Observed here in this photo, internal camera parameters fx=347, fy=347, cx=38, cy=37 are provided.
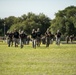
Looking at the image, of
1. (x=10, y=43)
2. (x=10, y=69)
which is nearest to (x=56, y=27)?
(x=10, y=43)

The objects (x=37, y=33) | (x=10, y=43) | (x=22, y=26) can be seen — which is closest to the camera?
(x=37, y=33)

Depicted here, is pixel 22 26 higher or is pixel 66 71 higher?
pixel 22 26

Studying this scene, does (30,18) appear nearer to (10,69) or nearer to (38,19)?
(38,19)

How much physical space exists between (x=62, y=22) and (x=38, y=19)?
42091 millimetres

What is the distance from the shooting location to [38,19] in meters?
154

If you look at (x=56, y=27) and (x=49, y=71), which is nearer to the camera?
(x=49, y=71)

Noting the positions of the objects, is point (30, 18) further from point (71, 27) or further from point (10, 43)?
point (10, 43)

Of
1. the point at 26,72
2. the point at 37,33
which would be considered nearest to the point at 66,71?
the point at 26,72

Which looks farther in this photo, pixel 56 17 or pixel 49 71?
pixel 56 17

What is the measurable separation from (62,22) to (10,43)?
6981cm

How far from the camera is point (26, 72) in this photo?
1545 cm

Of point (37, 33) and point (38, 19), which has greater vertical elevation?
point (38, 19)

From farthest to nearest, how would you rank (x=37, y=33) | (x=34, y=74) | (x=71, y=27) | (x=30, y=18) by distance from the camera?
1. (x=30, y=18)
2. (x=71, y=27)
3. (x=37, y=33)
4. (x=34, y=74)

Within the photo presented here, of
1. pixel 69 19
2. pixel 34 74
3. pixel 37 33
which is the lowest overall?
pixel 34 74
